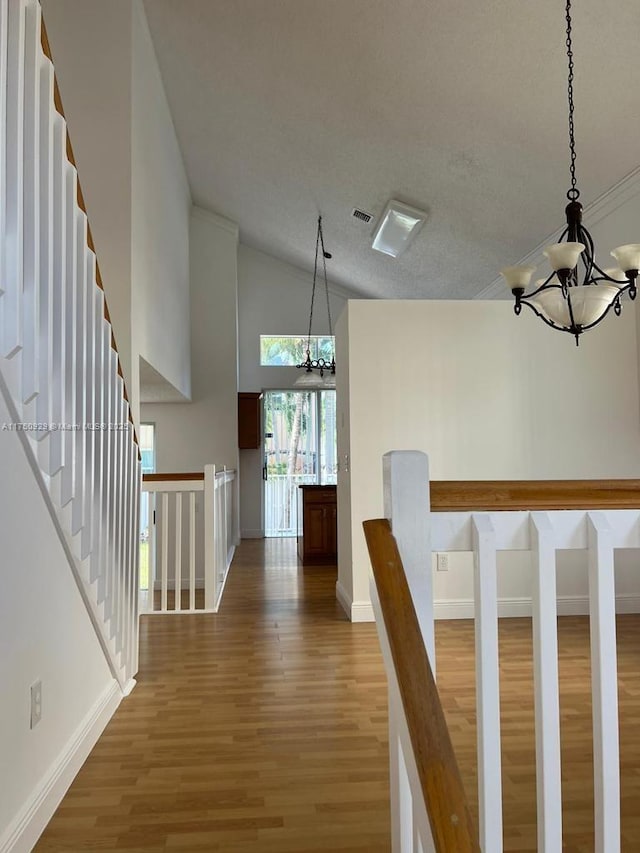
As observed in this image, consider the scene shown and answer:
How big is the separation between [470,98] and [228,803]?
175 inches

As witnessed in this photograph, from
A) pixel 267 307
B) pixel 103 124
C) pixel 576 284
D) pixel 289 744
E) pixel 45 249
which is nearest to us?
pixel 45 249

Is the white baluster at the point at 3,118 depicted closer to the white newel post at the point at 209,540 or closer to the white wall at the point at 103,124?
the white wall at the point at 103,124

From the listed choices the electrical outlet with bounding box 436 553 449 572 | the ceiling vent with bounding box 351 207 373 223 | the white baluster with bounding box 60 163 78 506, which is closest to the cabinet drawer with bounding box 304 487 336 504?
the electrical outlet with bounding box 436 553 449 572

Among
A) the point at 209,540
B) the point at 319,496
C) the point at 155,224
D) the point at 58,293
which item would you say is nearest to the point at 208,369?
the point at 319,496

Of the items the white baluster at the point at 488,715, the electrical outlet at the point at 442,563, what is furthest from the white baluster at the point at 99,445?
the electrical outlet at the point at 442,563

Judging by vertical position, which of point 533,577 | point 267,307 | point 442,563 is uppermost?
point 267,307

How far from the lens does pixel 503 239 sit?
20.8ft

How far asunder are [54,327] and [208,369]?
7210 millimetres

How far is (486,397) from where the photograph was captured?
493 cm

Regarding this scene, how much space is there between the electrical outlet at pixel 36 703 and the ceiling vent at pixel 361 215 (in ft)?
19.7

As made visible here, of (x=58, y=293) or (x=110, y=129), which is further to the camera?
(x=110, y=129)

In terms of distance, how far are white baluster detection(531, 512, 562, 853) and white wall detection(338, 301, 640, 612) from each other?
366cm

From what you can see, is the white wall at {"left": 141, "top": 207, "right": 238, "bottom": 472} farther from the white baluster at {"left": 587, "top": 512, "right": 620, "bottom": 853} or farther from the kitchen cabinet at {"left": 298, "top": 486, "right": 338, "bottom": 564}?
the white baluster at {"left": 587, "top": 512, "right": 620, "bottom": 853}

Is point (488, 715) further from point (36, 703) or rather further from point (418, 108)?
point (418, 108)
